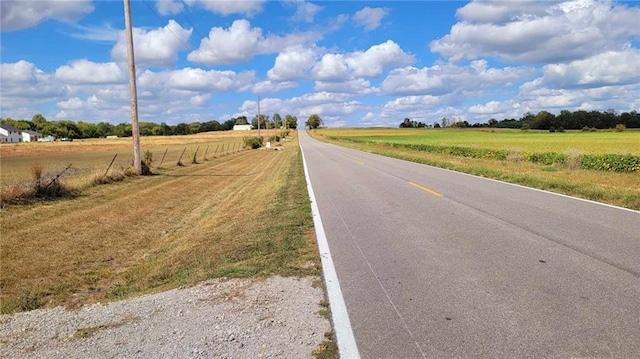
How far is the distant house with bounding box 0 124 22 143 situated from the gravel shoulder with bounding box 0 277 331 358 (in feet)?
443

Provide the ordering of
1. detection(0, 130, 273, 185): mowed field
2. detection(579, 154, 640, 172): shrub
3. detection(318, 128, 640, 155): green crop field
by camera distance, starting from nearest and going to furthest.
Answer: detection(579, 154, 640, 172): shrub < detection(0, 130, 273, 185): mowed field < detection(318, 128, 640, 155): green crop field

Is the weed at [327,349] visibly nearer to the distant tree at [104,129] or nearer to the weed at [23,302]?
the weed at [23,302]

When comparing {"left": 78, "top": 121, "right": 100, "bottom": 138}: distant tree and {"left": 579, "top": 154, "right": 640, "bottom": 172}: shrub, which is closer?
{"left": 579, "top": 154, "right": 640, "bottom": 172}: shrub

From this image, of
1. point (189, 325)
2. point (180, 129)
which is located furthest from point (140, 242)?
point (180, 129)

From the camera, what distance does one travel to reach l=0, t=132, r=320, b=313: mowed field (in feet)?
22.6

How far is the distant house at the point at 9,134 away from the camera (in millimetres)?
118581

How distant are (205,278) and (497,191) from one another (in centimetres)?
1001

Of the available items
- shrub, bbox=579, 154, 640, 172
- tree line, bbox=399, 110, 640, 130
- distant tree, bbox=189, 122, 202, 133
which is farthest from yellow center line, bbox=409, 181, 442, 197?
distant tree, bbox=189, 122, 202, 133

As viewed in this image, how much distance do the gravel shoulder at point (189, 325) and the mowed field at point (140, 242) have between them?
70cm

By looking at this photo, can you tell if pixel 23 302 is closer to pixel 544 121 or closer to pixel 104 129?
pixel 544 121

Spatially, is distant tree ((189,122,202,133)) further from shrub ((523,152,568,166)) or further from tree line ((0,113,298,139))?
shrub ((523,152,568,166))

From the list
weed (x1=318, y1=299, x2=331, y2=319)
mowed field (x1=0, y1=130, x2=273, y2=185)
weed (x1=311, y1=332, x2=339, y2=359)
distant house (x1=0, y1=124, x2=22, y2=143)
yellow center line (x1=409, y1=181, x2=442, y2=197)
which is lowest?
mowed field (x1=0, y1=130, x2=273, y2=185)

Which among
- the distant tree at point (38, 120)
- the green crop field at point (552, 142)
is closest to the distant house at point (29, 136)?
the distant tree at point (38, 120)

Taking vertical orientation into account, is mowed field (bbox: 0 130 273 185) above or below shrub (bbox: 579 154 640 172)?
below
